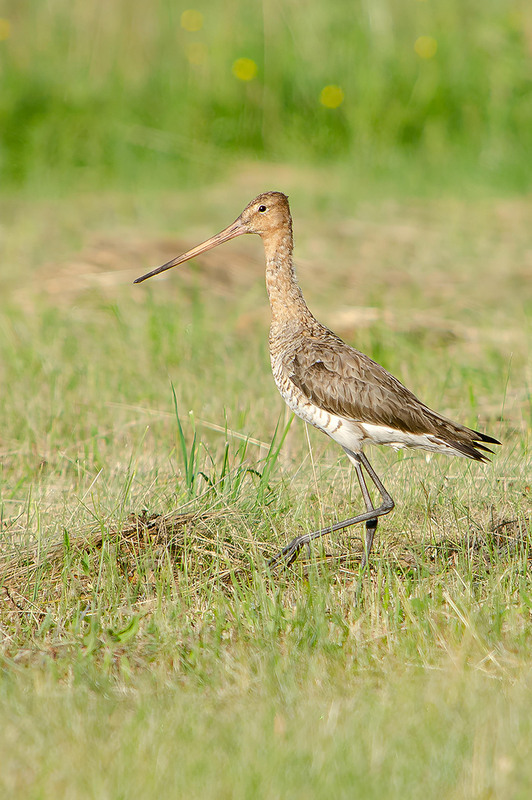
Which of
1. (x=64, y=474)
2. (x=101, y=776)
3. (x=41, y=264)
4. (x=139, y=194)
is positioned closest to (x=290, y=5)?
(x=139, y=194)

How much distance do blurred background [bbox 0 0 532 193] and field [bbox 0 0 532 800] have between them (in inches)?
1.4

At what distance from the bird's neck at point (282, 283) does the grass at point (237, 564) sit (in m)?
0.57

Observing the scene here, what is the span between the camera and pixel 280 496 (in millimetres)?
→ 4797

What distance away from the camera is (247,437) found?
511 cm

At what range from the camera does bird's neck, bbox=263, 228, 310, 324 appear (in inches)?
206

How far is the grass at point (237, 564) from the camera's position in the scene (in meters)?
3.05

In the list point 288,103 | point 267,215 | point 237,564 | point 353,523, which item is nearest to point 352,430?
point 353,523

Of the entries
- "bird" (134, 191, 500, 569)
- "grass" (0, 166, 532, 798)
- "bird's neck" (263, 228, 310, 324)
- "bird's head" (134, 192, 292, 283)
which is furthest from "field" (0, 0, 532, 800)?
"bird's head" (134, 192, 292, 283)

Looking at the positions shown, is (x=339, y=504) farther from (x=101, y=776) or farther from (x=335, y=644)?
(x=101, y=776)

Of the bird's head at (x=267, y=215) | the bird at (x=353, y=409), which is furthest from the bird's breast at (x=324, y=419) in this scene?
the bird's head at (x=267, y=215)

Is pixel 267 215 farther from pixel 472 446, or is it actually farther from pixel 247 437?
pixel 472 446

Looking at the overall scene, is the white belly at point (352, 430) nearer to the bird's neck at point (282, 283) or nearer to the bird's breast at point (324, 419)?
the bird's breast at point (324, 419)

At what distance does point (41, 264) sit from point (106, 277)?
0.94m

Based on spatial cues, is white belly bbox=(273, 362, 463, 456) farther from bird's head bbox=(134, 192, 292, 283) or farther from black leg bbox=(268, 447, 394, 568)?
→ bird's head bbox=(134, 192, 292, 283)
